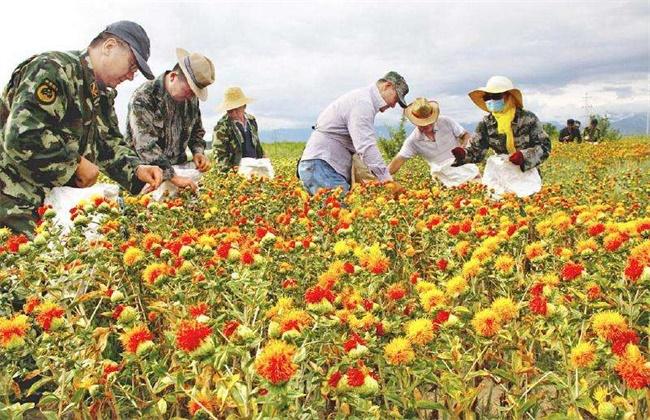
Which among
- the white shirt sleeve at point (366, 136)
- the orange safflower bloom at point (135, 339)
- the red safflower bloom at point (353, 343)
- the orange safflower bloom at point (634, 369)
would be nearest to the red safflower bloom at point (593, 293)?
the orange safflower bloom at point (634, 369)

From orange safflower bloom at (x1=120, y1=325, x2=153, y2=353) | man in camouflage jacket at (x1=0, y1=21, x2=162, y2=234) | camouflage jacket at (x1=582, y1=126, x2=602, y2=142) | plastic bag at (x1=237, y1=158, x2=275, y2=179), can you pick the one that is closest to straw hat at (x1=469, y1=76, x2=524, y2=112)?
plastic bag at (x1=237, y1=158, x2=275, y2=179)

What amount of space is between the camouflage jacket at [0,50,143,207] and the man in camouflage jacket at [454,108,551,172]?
13.4 feet

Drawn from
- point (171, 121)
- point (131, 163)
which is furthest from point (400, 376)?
point (171, 121)

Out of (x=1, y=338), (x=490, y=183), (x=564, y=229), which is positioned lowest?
(x=490, y=183)

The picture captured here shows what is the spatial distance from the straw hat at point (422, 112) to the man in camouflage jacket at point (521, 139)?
2.09 ft

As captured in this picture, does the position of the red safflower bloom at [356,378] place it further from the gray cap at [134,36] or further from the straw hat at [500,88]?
the straw hat at [500,88]

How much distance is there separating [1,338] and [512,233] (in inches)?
77.2

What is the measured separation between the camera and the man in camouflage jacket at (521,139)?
623 cm

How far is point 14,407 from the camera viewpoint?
150 cm

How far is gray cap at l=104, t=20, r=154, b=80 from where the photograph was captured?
339 centimetres

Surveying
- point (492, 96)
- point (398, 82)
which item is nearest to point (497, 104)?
point (492, 96)

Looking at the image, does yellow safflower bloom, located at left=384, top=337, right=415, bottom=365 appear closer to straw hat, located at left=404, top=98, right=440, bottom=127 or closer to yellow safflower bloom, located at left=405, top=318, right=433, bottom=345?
yellow safflower bloom, located at left=405, top=318, right=433, bottom=345

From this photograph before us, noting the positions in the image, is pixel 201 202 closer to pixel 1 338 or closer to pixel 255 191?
pixel 255 191

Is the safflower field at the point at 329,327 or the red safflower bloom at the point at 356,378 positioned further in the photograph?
the safflower field at the point at 329,327
